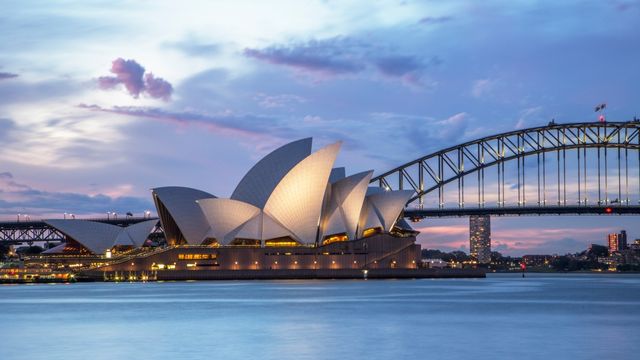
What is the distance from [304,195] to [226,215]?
33.6ft

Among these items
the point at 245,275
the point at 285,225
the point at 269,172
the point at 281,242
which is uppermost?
the point at 269,172

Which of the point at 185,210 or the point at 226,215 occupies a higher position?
the point at 185,210

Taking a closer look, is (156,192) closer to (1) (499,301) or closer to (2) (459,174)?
(2) (459,174)

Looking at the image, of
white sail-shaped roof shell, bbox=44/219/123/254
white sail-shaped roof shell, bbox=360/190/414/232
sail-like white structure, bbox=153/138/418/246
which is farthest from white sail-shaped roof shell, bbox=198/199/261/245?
white sail-shaped roof shell, bbox=44/219/123/254

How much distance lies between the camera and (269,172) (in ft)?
351

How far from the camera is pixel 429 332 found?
40062mm

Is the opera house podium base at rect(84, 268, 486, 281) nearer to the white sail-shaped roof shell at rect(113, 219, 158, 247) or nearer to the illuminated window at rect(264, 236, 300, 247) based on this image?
the illuminated window at rect(264, 236, 300, 247)

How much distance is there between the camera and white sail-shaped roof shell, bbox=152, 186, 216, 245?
376 ft

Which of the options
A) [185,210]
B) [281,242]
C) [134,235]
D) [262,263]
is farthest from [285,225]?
[134,235]

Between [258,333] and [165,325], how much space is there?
6.25 meters

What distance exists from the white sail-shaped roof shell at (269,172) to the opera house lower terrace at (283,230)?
0.11 meters

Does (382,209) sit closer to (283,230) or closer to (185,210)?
(283,230)

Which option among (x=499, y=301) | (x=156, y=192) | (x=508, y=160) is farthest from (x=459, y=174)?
(x=499, y=301)

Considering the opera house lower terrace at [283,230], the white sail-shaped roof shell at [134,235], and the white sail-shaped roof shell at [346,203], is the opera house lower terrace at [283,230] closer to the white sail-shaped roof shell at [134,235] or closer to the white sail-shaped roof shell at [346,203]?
the white sail-shaped roof shell at [346,203]
